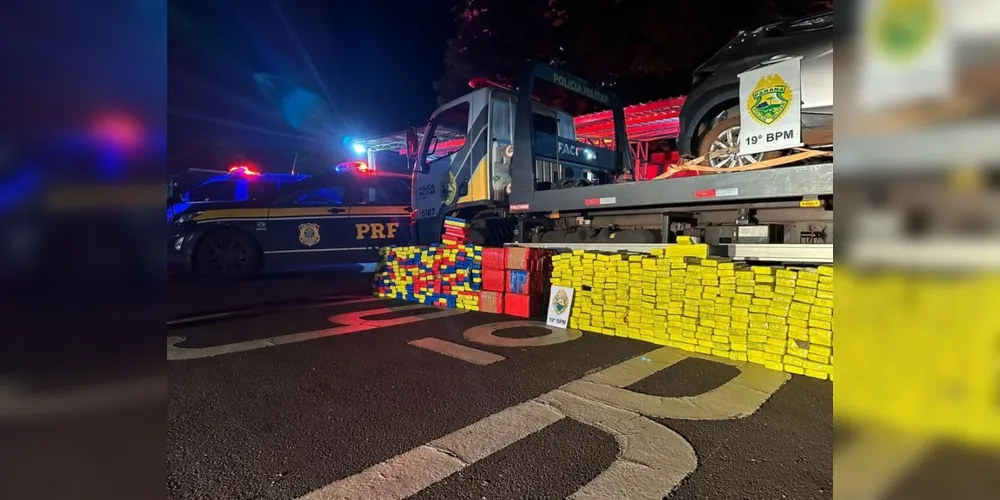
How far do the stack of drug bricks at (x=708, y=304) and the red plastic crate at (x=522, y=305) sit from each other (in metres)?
0.61

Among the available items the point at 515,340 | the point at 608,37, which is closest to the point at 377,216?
the point at 515,340

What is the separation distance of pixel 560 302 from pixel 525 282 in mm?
657

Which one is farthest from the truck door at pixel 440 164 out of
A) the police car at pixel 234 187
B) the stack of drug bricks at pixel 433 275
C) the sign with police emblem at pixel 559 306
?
the police car at pixel 234 187

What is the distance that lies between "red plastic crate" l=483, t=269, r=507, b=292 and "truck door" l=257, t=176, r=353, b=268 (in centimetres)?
453

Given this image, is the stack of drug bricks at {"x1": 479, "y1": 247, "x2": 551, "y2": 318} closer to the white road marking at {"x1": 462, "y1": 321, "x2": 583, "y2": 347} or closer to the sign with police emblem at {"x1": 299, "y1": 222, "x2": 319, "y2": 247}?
the white road marking at {"x1": 462, "y1": 321, "x2": 583, "y2": 347}

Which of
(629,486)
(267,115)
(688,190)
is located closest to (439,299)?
(688,190)

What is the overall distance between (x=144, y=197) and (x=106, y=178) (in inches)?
2.3

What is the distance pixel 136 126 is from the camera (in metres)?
0.85

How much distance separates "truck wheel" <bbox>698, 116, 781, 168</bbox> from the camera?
17.6 feet

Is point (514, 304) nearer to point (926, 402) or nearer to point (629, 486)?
point (629, 486)

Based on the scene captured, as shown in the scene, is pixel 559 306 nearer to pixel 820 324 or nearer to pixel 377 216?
pixel 820 324

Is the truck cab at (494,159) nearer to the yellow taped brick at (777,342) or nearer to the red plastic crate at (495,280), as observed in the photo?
the red plastic crate at (495,280)

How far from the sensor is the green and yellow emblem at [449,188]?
8.07 m

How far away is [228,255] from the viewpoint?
33.2ft
